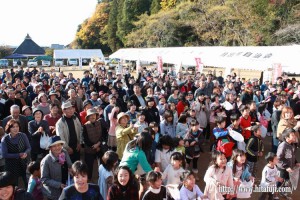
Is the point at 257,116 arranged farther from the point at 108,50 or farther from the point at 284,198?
the point at 108,50

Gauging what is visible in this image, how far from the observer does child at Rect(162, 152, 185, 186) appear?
384cm

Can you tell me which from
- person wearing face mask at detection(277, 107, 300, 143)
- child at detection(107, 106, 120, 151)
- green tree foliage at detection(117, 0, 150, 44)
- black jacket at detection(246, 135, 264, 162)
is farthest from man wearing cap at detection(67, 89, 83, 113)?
green tree foliage at detection(117, 0, 150, 44)

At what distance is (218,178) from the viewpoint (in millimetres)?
3715

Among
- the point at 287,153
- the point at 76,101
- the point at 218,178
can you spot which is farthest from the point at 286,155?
the point at 76,101

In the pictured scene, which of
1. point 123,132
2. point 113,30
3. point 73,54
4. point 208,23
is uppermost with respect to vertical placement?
point 113,30

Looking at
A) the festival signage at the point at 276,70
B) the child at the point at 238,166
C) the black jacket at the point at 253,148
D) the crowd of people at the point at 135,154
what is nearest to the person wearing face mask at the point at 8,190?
the crowd of people at the point at 135,154

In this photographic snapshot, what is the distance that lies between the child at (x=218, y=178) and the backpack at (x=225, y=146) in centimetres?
125

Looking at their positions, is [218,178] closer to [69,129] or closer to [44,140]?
[69,129]

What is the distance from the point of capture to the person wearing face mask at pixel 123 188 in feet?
9.81

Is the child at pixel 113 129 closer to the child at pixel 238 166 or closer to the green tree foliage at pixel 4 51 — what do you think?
the child at pixel 238 166

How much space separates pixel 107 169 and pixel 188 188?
96cm

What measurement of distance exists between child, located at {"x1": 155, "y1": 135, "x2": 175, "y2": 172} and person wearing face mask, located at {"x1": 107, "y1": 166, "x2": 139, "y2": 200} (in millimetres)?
1283

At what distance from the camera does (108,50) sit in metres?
58.6

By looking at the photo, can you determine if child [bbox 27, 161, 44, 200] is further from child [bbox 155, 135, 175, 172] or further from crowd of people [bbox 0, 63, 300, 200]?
child [bbox 155, 135, 175, 172]
